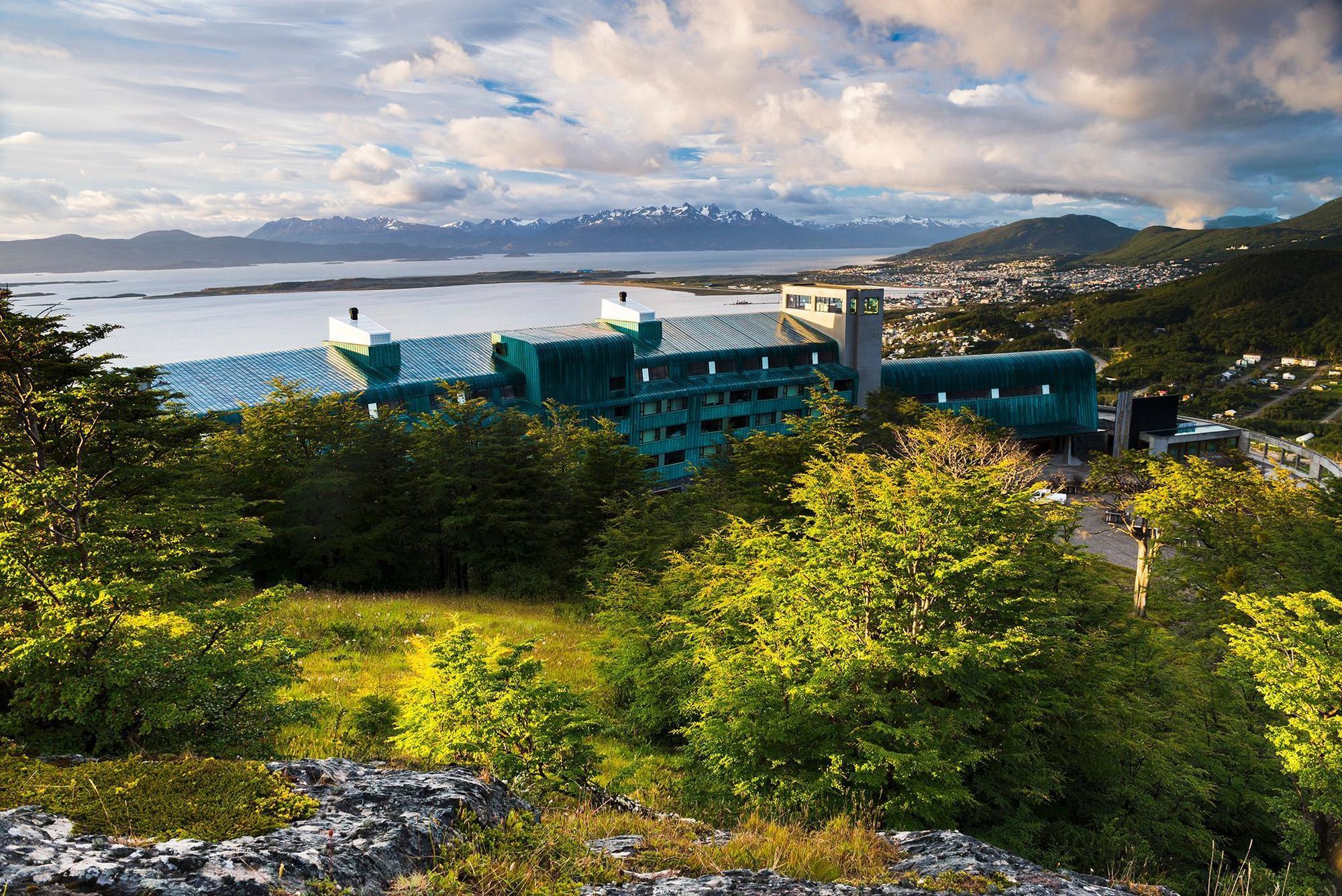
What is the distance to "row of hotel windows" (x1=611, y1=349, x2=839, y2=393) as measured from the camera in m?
71.0

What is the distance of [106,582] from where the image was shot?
12117 mm

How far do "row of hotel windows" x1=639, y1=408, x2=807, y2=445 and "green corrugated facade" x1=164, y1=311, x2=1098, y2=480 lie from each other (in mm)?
110

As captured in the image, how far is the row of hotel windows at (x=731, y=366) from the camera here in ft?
233

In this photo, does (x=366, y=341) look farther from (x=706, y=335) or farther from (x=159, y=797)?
(x=159, y=797)

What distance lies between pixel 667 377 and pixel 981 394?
1424 inches

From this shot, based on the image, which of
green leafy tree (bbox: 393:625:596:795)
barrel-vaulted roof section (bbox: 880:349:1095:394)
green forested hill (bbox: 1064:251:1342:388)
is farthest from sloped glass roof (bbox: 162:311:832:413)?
green forested hill (bbox: 1064:251:1342:388)

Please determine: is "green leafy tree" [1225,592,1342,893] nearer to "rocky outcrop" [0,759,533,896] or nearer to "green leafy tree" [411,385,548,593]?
"rocky outcrop" [0,759,533,896]

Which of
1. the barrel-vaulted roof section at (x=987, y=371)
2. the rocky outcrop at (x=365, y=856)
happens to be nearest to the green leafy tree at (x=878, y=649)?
the rocky outcrop at (x=365, y=856)

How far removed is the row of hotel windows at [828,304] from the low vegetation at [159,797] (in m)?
77.8

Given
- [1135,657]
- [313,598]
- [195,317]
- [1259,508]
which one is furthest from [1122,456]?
[195,317]

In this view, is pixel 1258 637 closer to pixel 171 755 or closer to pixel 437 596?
pixel 171 755

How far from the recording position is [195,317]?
153 m

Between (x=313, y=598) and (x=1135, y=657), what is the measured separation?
3017 cm

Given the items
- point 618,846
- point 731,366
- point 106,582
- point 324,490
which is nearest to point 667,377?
point 731,366
